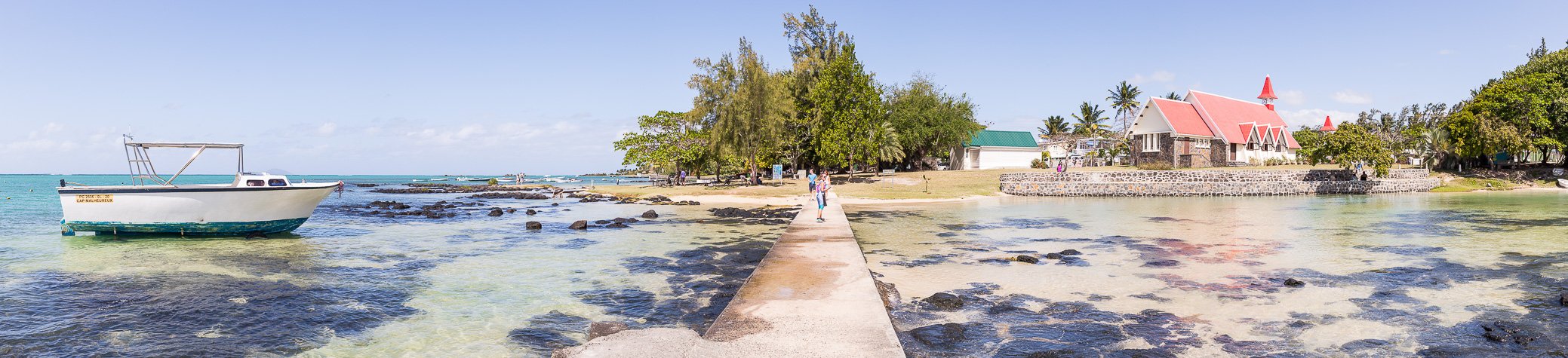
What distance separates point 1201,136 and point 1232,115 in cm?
819

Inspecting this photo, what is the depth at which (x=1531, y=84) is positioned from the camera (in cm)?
4312

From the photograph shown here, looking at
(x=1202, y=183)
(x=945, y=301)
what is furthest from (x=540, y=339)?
(x=1202, y=183)

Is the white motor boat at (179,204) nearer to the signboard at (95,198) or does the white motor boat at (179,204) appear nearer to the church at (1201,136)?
the signboard at (95,198)

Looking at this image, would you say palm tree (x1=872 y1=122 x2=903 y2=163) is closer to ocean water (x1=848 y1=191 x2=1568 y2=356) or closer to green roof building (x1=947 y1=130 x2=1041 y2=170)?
green roof building (x1=947 y1=130 x2=1041 y2=170)

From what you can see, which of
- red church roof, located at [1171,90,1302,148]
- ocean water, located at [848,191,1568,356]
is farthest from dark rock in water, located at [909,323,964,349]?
red church roof, located at [1171,90,1302,148]

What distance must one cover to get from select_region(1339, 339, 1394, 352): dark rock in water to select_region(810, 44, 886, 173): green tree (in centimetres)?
3922

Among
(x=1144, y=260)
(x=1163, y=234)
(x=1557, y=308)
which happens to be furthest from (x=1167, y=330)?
(x=1163, y=234)

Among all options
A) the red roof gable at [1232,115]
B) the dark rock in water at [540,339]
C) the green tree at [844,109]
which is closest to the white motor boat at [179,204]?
the dark rock in water at [540,339]

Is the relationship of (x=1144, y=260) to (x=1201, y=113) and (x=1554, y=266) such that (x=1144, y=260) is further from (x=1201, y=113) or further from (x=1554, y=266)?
(x=1201, y=113)

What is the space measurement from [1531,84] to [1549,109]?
80.7 inches

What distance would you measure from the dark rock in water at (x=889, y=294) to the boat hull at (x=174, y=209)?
17.6 m

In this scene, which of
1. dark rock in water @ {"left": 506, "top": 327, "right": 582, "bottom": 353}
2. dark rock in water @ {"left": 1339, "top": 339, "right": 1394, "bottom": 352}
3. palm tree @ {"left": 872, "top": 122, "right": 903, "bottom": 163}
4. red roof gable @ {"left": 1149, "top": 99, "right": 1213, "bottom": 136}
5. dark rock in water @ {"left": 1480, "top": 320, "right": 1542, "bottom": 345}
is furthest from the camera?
red roof gable @ {"left": 1149, "top": 99, "right": 1213, "bottom": 136}

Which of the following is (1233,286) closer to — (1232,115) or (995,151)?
(995,151)

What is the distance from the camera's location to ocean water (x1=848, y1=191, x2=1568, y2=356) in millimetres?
7594
